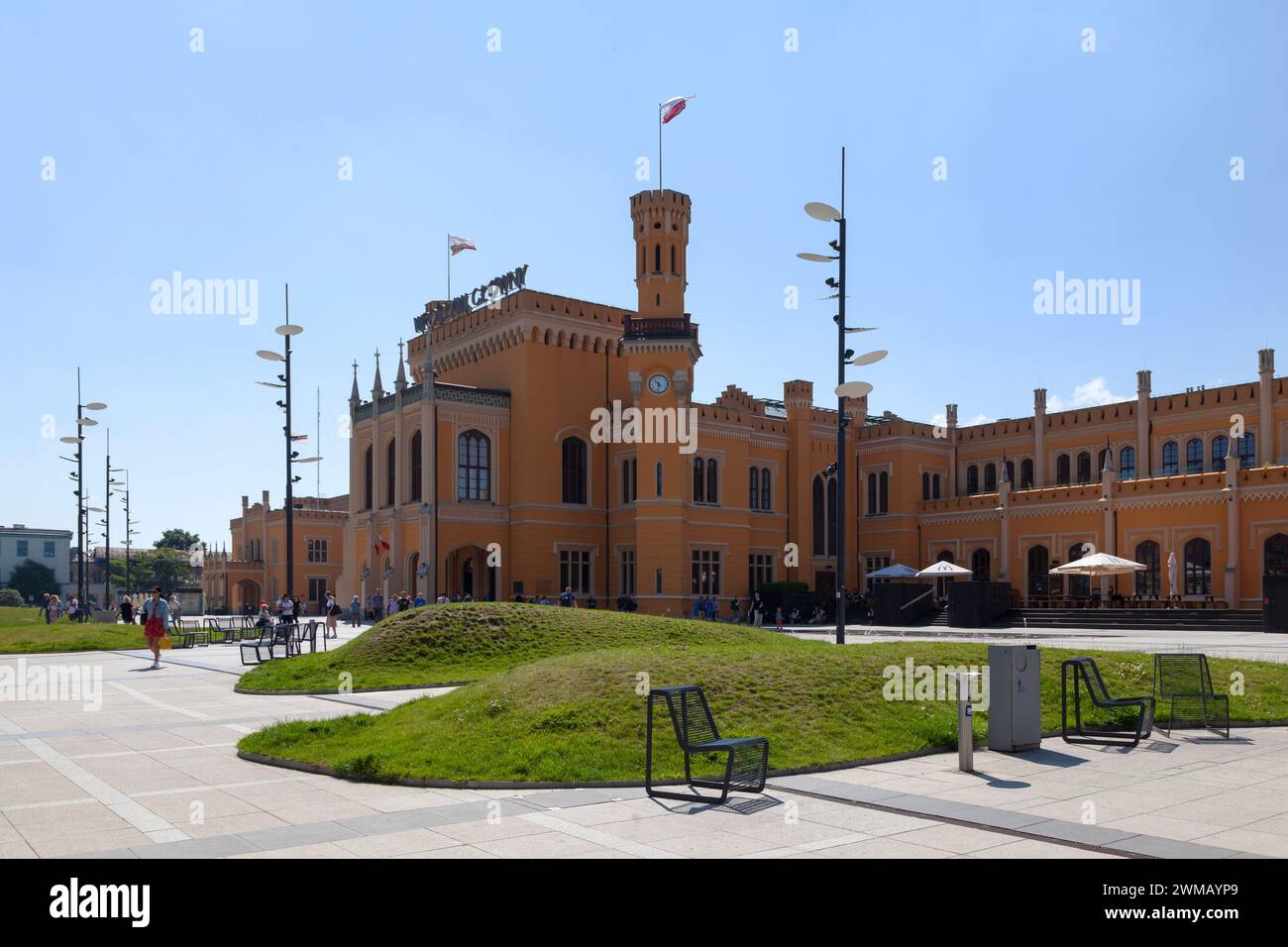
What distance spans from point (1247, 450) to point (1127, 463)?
607 centimetres

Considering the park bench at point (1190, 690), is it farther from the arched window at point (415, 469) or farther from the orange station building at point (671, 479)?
the arched window at point (415, 469)

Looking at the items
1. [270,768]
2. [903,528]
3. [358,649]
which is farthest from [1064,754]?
[903,528]

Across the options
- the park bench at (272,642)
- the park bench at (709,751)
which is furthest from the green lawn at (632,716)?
the park bench at (272,642)

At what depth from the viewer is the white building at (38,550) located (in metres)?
116

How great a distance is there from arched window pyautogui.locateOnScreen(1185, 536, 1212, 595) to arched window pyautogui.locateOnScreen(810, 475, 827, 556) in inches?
734

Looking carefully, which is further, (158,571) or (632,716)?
(158,571)

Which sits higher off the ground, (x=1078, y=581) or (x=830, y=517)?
(x=830, y=517)

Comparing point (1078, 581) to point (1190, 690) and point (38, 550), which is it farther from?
point (38, 550)

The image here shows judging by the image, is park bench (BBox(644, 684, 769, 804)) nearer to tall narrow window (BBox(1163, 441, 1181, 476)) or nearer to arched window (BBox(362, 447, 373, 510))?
arched window (BBox(362, 447, 373, 510))

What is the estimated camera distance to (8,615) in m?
53.2

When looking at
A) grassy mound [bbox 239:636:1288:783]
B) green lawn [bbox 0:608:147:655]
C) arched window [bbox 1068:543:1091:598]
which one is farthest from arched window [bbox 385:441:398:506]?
grassy mound [bbox 239:636:1288:783]

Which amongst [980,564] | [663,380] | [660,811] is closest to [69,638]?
[663,380]

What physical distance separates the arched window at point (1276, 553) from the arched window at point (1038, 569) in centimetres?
1043

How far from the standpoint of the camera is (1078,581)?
51.3m
